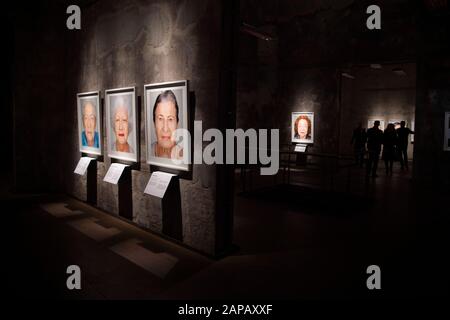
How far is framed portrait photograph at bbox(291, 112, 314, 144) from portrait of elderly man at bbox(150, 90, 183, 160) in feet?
31.9

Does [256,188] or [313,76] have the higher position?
[313,76]

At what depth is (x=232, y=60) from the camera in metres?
4.85

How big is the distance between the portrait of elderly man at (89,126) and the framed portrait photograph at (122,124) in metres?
0.59

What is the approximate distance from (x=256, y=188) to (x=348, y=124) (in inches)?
405

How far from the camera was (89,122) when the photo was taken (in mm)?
7453

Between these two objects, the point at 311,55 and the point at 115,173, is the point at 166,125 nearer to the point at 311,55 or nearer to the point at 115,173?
the point at 115,173

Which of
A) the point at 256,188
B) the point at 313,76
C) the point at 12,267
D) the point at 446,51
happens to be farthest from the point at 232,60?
the point at 313,76

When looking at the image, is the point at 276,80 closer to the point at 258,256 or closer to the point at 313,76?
the point at 313,76

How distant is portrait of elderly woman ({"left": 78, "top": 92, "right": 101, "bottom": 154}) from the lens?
23.7 ft

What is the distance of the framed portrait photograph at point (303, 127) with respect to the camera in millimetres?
14227

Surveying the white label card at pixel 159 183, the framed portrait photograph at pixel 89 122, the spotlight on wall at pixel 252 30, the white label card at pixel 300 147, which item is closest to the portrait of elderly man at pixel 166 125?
the white label card at pixel 159 183

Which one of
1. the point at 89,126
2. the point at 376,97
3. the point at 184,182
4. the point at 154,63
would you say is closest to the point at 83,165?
the point at 89,126

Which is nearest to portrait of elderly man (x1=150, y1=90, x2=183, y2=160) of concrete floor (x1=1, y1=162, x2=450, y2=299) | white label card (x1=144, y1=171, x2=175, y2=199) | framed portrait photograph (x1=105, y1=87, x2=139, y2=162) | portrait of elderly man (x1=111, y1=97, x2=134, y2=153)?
white label card (x1=144, y1=171, x2=175, y2=199)

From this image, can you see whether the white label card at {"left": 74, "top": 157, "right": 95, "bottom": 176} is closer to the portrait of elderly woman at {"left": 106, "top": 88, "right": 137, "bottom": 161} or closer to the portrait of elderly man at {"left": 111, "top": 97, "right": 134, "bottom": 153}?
the portrait of elderly woman at {"left": 106, "top": 88, "right": 137, "bottom": 161}
